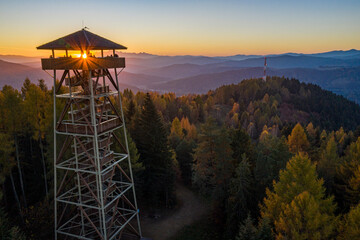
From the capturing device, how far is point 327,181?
87.5ft

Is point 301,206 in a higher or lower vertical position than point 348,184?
higher

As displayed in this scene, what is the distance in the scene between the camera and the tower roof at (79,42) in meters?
16.7

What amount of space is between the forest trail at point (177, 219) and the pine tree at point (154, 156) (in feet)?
8.04

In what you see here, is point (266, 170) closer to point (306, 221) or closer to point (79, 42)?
point (306, 221)

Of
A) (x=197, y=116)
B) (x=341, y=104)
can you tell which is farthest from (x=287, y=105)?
(x=197, y=116)

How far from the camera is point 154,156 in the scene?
29422mm

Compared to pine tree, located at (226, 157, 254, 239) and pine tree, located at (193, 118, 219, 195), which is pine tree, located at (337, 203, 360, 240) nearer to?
pine tree, located at (226, 157, 254, 239)

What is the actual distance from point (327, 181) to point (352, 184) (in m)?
5.58

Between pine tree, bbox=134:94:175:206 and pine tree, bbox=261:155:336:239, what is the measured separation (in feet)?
43.2

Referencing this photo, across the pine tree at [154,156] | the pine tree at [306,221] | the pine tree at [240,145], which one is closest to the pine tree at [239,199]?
the pine tree at [240,145]

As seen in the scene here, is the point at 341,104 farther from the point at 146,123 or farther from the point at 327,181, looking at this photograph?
the point at 146,123

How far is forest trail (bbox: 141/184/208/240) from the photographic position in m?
25.2

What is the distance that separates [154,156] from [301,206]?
56.8 feet

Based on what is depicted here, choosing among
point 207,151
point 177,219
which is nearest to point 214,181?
point 207,151
